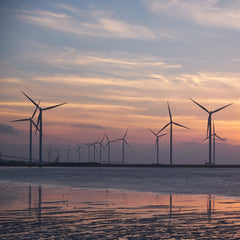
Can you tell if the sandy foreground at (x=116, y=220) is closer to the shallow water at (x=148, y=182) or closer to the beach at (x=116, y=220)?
the beach at (x=116, y=220)

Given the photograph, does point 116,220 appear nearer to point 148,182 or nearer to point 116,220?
point 116,220

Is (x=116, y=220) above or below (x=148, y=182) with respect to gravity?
above

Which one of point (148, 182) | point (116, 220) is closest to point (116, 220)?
point (116, 220)

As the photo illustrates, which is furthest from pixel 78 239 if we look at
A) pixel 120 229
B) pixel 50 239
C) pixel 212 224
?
pixel 212 224

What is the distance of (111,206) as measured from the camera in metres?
31.8

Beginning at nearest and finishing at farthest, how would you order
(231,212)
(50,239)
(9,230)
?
(50,239)
(9,230)
(231,212)

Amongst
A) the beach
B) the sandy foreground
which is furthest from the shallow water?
the beach

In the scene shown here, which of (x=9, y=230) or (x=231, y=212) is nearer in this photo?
(x=9, y=230)

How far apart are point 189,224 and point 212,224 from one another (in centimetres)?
116

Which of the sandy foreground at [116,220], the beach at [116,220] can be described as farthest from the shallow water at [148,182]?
the beach at [116,220]

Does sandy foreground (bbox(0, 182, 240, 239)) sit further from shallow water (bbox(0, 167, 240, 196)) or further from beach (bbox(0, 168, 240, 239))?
shallow water (bbox(0, 167, 240, 196))

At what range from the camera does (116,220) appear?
24469 millimetres

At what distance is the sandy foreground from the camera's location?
2000 centimetres

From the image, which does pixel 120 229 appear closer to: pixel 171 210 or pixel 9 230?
pixel 9 230
